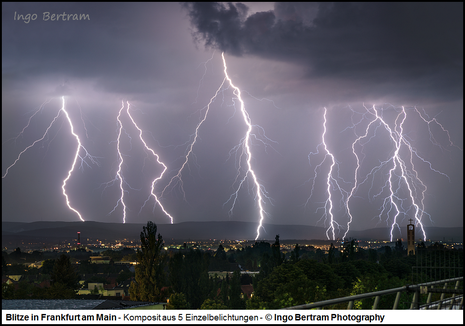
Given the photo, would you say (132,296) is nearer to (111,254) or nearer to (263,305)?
(263,305)

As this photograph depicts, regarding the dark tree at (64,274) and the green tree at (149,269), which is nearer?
the green tree at (149,269)

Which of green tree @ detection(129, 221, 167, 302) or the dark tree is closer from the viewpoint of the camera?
green tree @ detection(129, 221, 167, 302)

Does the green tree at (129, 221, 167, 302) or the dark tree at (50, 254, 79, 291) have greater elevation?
the green tree at (129, 221, 167, 302)

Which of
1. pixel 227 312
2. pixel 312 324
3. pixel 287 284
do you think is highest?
pixel 312 324

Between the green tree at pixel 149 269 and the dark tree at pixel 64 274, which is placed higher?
the green tree at pixel 149 269

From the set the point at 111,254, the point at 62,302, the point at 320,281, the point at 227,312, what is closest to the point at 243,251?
the point at 111,254

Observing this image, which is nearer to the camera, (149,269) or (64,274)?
(149,269)

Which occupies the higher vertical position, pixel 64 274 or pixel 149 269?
pixel 149 269

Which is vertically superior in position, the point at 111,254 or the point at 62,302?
the point at 62,302
